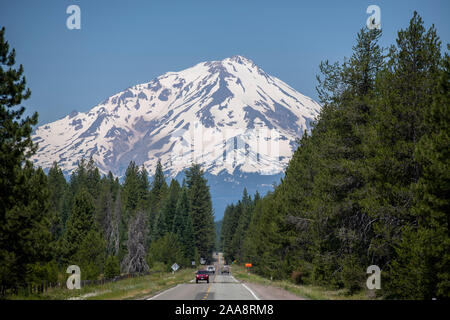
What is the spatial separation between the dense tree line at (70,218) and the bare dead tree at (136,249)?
0.15m

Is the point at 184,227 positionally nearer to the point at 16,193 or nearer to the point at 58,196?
the point at 58,196

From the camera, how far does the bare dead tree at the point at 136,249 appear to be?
69.6 meters

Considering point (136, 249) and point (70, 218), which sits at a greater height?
point (70, 218)

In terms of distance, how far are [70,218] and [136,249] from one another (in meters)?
12.1

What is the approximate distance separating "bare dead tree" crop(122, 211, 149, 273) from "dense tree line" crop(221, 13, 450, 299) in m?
38.8

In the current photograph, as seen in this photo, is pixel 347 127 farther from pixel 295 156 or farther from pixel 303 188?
pixel 295 156

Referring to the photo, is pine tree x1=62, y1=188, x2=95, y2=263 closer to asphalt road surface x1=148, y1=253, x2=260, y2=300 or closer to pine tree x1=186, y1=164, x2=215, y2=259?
asphalt road surface x1=148, y1=253, x2=260, y2=300

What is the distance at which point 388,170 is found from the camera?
905 inches

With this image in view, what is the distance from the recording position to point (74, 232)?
61312 millimetres

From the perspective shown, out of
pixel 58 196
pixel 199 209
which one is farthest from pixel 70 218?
pixel 199 209

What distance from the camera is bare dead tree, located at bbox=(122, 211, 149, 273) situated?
69.6 m
